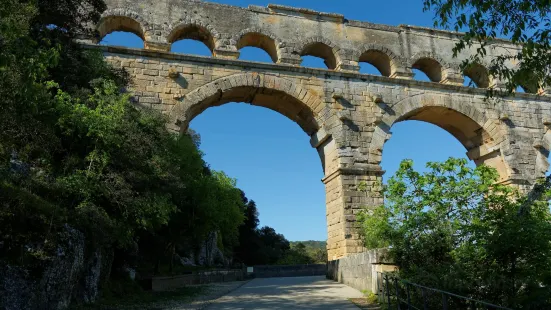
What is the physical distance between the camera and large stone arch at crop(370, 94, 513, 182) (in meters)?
15.3

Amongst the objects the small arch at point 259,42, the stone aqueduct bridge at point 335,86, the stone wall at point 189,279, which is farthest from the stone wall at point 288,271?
the small arch at point 259,42

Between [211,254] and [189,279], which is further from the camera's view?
[211,254]

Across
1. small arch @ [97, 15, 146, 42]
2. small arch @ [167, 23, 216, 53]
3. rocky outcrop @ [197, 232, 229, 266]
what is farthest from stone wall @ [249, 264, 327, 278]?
small arch @ [97, 15, 146, 42]

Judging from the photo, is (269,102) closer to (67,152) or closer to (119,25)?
(119,25)

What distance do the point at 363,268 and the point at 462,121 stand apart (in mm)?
9426

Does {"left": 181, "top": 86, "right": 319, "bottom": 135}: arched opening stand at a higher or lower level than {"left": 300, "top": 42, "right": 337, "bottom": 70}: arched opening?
lower

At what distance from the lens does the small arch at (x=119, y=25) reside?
1440cm

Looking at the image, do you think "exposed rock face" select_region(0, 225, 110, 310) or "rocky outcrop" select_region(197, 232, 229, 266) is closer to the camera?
"exposed rock face" select_region(0, 225, 110, 310)

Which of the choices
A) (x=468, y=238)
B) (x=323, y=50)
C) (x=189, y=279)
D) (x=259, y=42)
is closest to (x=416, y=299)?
(x=468, y=238)

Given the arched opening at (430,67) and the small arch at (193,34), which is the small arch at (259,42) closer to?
the small arch at (193,34)

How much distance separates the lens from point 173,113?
1344 centimetres

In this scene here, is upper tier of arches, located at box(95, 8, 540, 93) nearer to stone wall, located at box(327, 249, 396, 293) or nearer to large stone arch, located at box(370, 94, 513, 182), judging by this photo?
large stone arch, located at box(370, 94, 513, 182)

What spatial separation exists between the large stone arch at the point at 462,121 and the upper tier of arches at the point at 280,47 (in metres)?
1.00

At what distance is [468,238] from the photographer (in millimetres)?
7656
